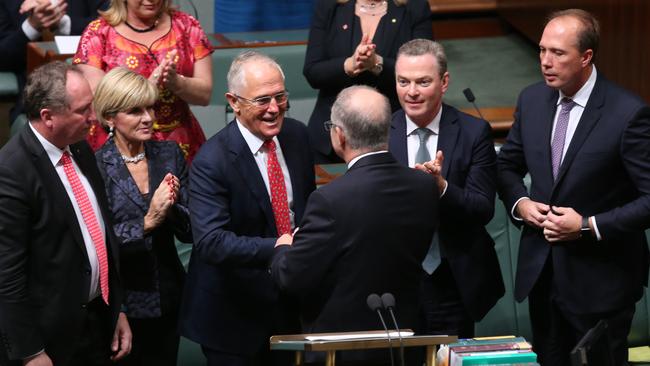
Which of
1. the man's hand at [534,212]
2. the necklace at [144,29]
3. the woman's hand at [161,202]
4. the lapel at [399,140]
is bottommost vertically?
the man's hand at [534,212]

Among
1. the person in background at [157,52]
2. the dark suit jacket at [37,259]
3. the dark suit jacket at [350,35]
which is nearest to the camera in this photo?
the dark suit jacket at [37,259]

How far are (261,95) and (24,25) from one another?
2.70 m

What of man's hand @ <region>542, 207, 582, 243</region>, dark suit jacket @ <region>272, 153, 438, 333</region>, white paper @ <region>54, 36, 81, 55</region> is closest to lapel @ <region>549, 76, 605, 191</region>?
man's hand @ <region>542, 207, 582, 243</region>

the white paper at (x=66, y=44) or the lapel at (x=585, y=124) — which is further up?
the lapel at (x=585, y=124)

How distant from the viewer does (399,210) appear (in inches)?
117

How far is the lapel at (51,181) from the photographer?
122 inches

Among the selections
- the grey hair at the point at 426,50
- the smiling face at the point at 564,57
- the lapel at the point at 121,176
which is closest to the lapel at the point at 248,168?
the lapel at the point at 121,176

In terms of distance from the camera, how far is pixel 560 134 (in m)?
3.45

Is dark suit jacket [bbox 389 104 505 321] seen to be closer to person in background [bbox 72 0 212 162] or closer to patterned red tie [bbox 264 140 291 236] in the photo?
patterned red tie [bbox 264 140 291 236]

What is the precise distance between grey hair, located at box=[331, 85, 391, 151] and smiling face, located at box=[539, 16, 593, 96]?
67 cm

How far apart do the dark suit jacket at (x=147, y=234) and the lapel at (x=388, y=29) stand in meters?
1.17

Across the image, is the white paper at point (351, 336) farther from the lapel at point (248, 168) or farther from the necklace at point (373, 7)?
the necklace at point (373, 7)

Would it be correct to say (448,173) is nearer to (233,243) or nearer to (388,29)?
(233,243)

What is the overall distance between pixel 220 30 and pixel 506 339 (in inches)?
153
